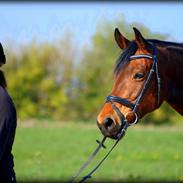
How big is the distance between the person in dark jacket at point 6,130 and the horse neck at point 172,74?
52.8 inches

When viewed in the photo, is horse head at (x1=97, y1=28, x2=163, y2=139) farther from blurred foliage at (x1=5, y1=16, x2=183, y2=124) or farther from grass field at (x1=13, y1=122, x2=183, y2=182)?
blurred foliage at (x1=5, y1=16, x2=183, y2=124)

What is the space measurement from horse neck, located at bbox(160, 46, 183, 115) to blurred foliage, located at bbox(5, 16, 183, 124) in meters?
37.0

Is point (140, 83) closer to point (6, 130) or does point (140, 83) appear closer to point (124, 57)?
point (124, 57)

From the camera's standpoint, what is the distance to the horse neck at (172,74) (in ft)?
14.3

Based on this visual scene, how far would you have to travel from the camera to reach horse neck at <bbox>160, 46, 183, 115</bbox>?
172 inches

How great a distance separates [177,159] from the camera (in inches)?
558

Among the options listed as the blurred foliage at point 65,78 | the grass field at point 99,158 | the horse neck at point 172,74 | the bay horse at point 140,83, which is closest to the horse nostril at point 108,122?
the bay horse at point 140,83

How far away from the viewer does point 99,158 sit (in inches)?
559

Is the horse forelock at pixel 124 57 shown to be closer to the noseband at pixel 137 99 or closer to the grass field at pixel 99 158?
the noseband at pixel 137 99

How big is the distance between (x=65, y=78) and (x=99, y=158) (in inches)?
1369

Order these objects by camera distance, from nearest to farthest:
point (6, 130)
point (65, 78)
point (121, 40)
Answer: point (6, 130), point (121, 40), point (65, 78)

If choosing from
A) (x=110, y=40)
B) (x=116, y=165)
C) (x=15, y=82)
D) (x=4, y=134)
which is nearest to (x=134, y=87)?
Result: (x=4, y=134)

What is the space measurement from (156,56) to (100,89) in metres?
41.1

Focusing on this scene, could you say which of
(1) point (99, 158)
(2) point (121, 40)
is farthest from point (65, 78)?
(2) point (121, 40)
